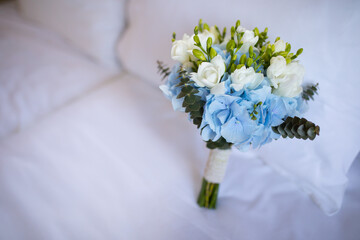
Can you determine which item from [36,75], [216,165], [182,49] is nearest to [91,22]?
[36,75]

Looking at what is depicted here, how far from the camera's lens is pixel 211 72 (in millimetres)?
A: 428

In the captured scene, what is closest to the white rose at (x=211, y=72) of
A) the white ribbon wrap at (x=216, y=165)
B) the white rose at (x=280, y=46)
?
the white rose at (x=280, y=46)

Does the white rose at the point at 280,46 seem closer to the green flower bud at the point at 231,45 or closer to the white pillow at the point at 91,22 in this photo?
the green flower bud at the point at 231,45

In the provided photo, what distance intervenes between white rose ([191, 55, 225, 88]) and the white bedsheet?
40cm

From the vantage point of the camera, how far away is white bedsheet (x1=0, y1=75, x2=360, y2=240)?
25.4 inches

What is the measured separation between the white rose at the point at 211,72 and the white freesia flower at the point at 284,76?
0.30ft

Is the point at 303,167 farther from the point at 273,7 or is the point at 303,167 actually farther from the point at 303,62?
the point at 273,7

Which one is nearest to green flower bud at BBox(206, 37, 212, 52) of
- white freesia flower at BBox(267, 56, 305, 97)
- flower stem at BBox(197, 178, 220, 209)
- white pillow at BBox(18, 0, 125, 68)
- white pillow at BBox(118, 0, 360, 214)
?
white freesia flower at BBox(267, 56, 305, 97)

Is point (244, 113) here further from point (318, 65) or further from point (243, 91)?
point (318, 65)

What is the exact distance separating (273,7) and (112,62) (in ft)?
2.40

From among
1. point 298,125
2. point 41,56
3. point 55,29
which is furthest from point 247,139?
point 55,29

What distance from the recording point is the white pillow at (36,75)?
36.3 inches

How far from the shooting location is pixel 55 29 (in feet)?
3.89

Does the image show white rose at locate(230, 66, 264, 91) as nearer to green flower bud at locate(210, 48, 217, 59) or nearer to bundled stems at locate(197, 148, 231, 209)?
green flower bud at locate(210, 48, 217, 59)
